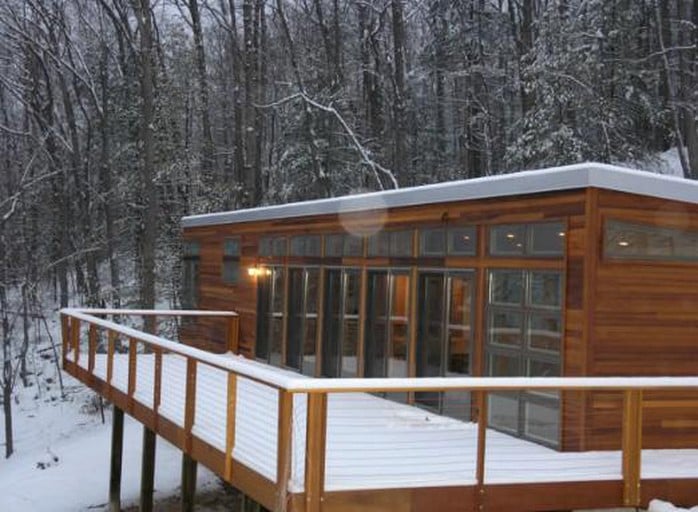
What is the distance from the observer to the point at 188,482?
8.86 metres

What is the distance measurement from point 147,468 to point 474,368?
15.4ft

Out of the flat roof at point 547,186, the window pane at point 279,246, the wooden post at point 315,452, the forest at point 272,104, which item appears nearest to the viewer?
the wooden post at point 315,452

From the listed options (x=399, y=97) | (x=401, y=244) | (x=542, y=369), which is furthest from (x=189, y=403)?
(x=399, y=97)

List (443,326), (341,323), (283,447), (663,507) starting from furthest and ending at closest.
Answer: (341,323) < (443,326) < (663,507) < (283,447)

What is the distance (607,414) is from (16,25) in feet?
69.2

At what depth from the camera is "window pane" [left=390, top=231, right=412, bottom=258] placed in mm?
9438

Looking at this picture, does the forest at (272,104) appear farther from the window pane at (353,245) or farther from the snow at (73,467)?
the window pane at (353,245)

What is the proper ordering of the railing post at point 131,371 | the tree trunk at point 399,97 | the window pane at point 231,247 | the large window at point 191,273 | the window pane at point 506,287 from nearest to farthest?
the window pane at point 506,287
the railing post at point 131,371
the window pane at point 231,247
the large window at point 191,273
the tree trunk at point 399,97

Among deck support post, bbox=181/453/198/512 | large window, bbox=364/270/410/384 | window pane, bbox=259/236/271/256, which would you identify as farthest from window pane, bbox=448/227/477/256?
window pane, bbox=259/236/271/256

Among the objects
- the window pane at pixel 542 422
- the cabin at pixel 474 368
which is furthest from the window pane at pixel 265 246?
the window pane at pixel 542 422

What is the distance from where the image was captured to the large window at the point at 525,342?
693 centimetres

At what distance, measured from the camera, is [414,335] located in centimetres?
927

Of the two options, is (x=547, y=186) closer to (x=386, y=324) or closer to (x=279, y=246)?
(x=386, y=324)

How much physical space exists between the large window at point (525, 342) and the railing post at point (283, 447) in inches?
93.2
